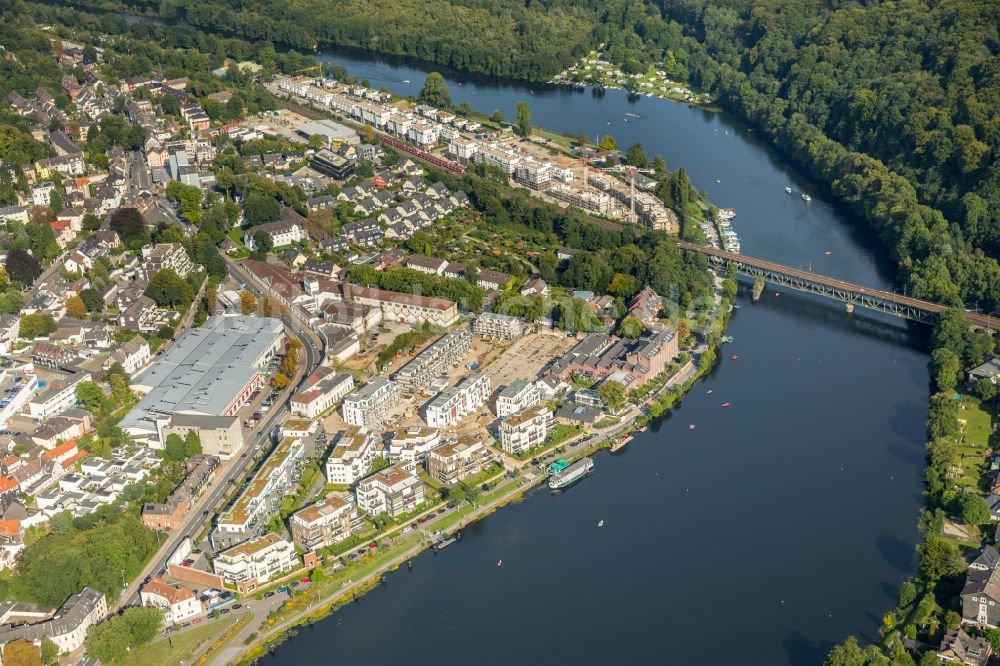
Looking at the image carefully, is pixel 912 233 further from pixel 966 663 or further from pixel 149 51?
pixel 149 51

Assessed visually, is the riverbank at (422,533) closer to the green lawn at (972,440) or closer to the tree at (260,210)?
the green lawn at (972,440)

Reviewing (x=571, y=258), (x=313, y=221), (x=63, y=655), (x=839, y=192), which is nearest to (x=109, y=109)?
A: (x=313, y=221)

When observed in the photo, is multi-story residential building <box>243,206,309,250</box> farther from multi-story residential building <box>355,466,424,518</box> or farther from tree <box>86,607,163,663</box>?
tree <box>86,607,163,663</box>

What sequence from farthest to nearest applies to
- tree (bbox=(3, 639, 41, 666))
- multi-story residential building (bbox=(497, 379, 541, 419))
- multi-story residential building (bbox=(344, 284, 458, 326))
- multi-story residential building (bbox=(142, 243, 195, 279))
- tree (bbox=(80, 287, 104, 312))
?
multi-story residential building (bbox=(142, 243, 195, 279))
tree (bbox=(80, 287, 104, 312))
multi-story residential building (bbox=(344, 284, 458, 326))
multi-story residential building (bbox=(497, 379, 541, 419))
tree (bbox=(3, 639, 41, 666))

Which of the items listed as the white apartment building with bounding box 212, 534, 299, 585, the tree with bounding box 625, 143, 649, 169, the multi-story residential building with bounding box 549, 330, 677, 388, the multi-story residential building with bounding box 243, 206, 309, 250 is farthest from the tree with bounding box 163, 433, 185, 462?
the tree with bounding box 625, 143, 649, 169

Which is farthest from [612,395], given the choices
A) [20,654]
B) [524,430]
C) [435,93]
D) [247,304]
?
[435,93]

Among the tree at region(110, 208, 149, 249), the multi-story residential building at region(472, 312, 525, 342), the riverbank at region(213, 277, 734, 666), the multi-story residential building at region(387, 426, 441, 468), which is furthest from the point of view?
the tree at region(110, 208, 149, 249)
